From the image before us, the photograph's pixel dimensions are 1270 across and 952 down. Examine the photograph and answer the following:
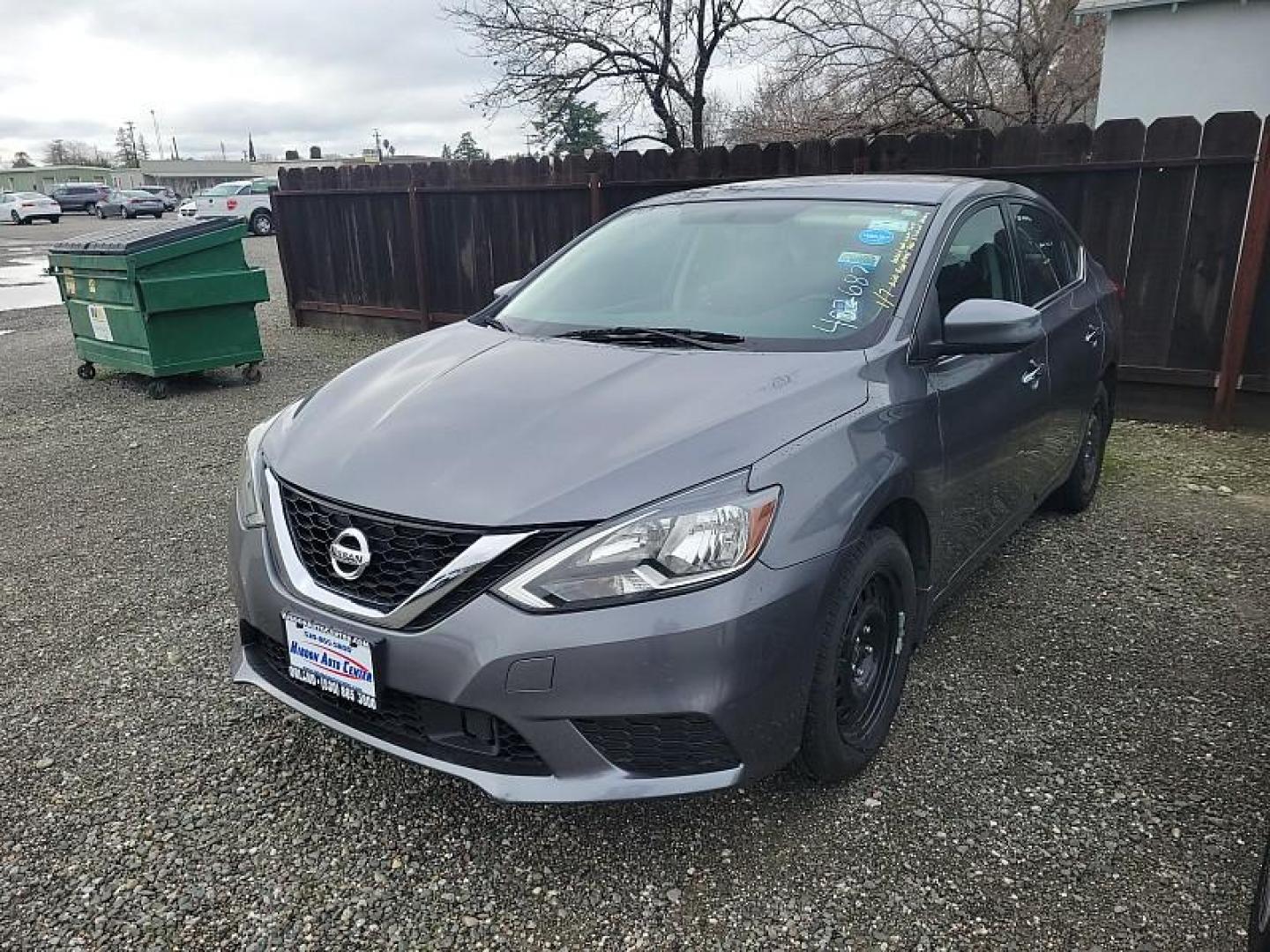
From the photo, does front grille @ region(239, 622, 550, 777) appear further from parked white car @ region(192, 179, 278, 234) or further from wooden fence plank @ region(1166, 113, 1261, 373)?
parked white car @ region(192, 179, 278, 234)

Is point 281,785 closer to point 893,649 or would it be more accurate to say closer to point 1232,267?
point 893,649

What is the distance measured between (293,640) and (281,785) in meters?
0.60

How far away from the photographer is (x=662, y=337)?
9.13ft

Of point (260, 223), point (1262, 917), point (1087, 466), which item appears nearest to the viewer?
point (1262, 917)

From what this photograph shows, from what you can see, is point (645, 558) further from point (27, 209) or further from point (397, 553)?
point (27, 209)

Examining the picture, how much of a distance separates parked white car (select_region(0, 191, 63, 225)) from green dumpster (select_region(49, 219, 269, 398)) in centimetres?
3813

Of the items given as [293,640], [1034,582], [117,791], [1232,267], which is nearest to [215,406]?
[117,791]

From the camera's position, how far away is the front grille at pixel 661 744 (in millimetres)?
1963

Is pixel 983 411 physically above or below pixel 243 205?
below

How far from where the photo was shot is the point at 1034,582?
379 centimetres

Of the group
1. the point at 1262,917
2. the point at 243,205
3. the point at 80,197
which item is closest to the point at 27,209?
the point at 80,197

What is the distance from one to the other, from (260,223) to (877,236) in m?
30.3

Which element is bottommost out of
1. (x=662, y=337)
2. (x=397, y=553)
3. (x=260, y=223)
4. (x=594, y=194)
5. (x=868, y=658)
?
(x=868, y=658)

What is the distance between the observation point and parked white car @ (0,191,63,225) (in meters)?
38.7
